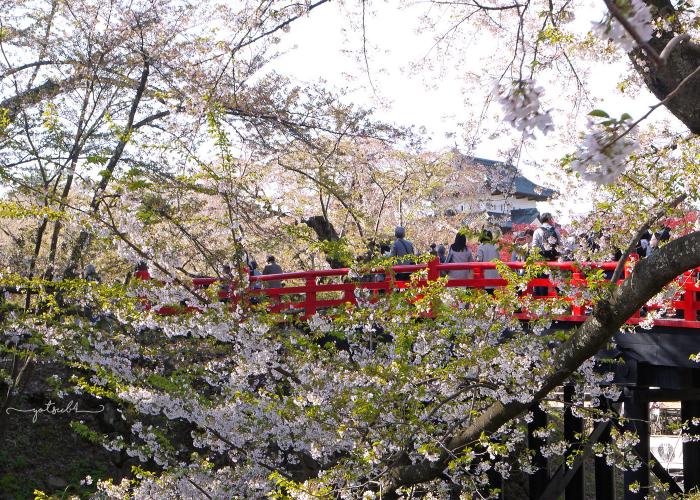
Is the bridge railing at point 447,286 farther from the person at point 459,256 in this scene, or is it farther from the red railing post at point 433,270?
the person at point 459,256

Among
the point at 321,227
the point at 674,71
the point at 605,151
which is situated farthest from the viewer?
the point at 321,227

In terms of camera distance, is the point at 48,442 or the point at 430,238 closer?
the point at 48,442

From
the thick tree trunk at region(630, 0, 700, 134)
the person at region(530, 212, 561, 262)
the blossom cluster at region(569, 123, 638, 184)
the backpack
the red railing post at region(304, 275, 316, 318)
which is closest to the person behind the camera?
the blossom cluster at region(569, 123, 638, 184)

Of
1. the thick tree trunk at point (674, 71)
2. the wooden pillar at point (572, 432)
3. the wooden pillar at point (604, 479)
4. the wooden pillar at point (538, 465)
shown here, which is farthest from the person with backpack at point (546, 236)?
the thick tree trunk at point (674, 71)

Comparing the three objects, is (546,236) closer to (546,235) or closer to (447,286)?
(546,235)

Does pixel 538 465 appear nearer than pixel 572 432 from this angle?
No

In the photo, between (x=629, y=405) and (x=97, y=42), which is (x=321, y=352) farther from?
(x=97, y=42)

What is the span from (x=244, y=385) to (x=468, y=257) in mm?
4486

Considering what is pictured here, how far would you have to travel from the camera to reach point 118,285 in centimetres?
792

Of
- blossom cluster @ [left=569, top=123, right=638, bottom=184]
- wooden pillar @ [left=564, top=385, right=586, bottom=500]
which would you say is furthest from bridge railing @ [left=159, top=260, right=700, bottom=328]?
blossom cluster @ [left=569, top=123, right=638, bottom=184]

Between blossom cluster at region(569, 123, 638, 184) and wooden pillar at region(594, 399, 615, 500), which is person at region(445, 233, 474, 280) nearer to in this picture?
wooden pillar at region(594, 399, 615, 500)

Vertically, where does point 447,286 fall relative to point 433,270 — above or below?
below

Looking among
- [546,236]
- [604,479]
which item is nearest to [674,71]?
[546,236]

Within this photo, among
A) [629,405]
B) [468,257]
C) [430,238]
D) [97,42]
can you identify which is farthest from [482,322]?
[430,238]
